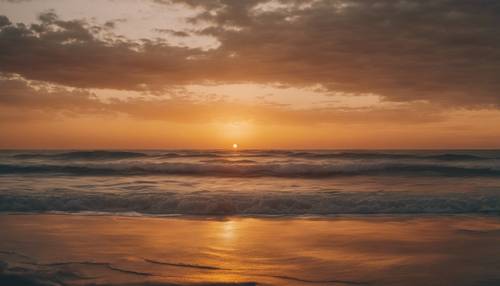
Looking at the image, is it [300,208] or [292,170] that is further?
[292,170]

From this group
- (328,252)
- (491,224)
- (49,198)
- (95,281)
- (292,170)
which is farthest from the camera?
(292,170)

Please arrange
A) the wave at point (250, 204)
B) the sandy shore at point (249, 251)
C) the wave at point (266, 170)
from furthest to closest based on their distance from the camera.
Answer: the wave at point (266, 170) < the wave at point (250, 204) < the sandy shore at point (249, 251)

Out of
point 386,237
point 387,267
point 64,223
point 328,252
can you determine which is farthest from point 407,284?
point 64,223

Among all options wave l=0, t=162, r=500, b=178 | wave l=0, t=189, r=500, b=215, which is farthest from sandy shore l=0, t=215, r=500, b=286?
wave l=0, t=162, r=500, b=178

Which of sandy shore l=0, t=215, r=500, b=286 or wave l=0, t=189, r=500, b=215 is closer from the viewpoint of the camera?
sandy shore l=0, t=215, r=500, b=286

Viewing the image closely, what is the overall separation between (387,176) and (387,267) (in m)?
18.6

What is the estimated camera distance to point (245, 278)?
5602 millimetres

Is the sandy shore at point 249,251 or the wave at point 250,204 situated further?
the wave at point 250,204

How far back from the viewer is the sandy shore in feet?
18.5

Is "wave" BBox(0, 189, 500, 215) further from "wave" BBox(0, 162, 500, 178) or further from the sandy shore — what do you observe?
"wave" BBox(0, 162, 500, 178)

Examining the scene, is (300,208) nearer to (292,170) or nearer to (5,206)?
(5,206)

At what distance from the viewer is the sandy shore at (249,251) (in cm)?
563

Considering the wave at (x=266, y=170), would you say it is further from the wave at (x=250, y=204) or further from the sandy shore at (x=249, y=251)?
the sandy shore at (x=249, y=251)

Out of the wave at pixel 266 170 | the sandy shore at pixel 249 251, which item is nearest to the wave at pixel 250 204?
the sandy shore at pixel 249 251
